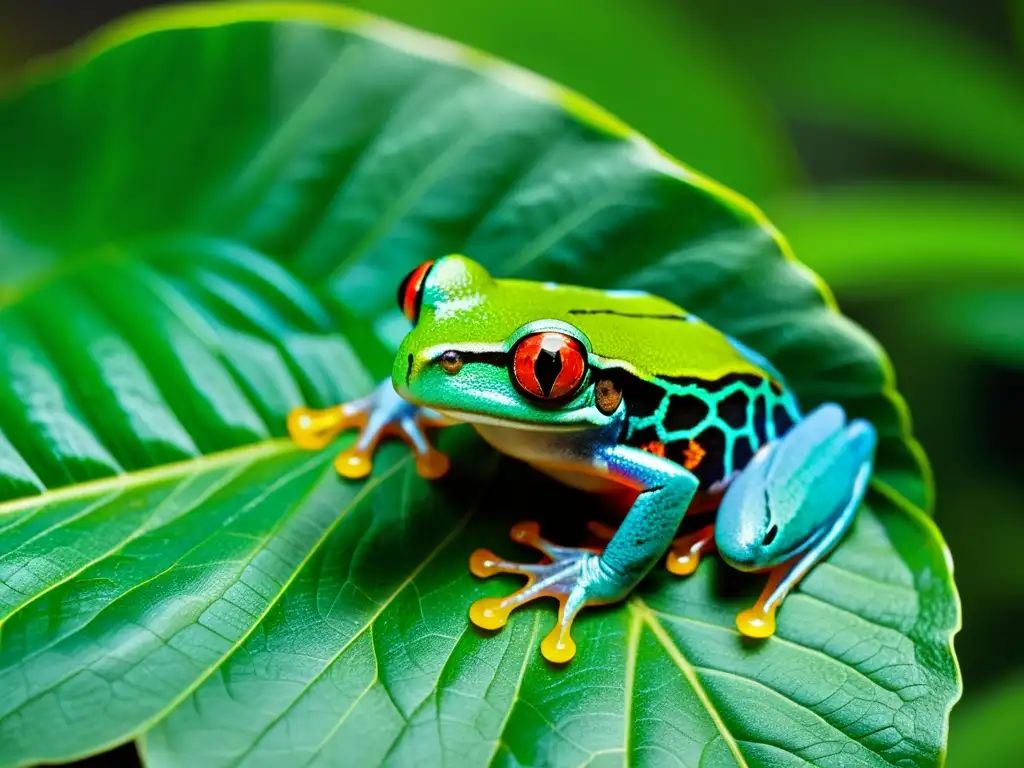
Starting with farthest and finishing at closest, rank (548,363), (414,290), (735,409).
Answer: (735,409) → (414,290) → (548,363)

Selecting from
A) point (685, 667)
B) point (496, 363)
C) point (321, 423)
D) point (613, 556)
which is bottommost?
point (685, 667)

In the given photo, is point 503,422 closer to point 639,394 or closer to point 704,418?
point 639,394

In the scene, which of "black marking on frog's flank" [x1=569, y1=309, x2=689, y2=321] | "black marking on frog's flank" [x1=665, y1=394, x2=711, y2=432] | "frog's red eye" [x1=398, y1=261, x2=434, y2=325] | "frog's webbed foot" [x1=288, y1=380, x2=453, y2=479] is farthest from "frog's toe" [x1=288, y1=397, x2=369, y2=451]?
"black marking on frog's flank" [x1=665, y1=394, x2=711, y2=432]

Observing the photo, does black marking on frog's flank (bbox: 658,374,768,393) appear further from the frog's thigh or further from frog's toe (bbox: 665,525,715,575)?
frog's toe (bbox: 665,525,715,575)

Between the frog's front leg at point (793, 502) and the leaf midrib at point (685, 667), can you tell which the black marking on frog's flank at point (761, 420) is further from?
the leaf midrib at point (685, 667)

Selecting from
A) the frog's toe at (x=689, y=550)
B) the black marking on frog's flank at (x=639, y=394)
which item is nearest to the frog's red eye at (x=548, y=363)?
the black marking on frog's flank at (x=639, y=394)

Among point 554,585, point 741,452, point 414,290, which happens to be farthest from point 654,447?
point 414,290

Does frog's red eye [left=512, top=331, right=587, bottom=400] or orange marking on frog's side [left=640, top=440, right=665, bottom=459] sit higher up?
frog's red eye [left=512, top=331, right=587, bottom=400]

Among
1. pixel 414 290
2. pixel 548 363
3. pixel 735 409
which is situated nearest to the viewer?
pixel 548 363
